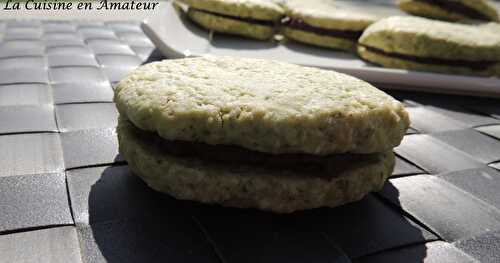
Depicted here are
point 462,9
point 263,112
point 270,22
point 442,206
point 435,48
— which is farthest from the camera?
point 462,9

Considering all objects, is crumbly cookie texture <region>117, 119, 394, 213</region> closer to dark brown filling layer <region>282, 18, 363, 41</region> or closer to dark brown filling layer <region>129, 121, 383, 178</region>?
dark brown filling layer <region>129, 121, 383, 178</region>

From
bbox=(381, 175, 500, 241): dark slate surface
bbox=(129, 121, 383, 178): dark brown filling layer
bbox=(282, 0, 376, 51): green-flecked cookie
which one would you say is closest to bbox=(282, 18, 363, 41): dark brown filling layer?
bbox=(282, 0, 376, 51): green-flecked cookie

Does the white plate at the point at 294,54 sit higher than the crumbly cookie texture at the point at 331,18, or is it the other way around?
the crumbly cookie texture at the point at 331,18

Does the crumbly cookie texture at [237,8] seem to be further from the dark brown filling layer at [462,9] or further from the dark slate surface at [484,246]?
the dark slate surface at [484,246]

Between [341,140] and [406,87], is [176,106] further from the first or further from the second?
[406,87]

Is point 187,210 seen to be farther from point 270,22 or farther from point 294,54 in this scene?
point 270,22

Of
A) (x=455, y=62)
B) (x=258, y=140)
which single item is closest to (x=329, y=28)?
(x=455, y=62)

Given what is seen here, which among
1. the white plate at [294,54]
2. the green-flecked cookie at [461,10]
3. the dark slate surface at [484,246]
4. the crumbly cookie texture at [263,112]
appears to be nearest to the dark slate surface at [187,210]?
the dark slate surface at [484,246]

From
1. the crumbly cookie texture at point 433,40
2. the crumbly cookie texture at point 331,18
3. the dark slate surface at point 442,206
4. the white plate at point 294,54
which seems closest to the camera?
the dark slate surface at point 442,206
